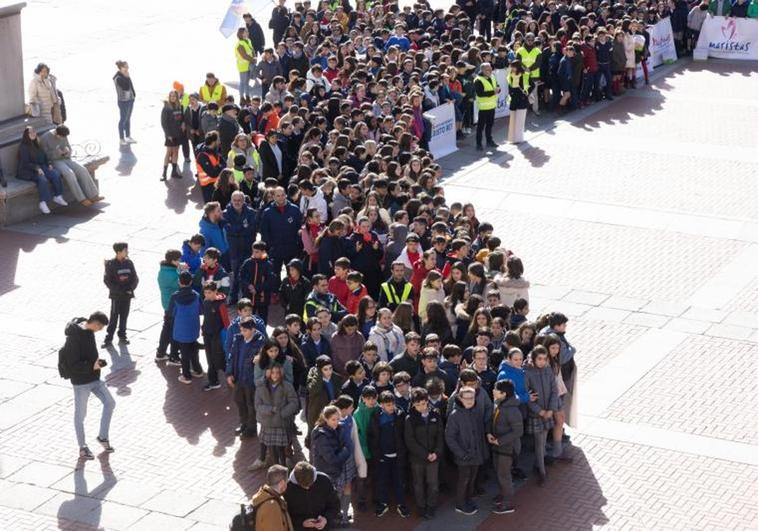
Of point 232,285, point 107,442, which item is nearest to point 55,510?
point 107,442

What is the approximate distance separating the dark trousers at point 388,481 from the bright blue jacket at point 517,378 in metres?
1.38

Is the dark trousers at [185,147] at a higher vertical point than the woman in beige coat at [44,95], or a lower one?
lower

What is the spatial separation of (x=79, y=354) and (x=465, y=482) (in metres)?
4.13

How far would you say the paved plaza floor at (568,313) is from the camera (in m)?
14.7

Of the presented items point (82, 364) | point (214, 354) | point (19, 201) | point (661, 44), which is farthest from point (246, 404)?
point (661, 44)

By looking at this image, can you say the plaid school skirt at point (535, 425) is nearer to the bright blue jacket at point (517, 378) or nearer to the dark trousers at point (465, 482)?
the bright blue jacket at point (517, 378)

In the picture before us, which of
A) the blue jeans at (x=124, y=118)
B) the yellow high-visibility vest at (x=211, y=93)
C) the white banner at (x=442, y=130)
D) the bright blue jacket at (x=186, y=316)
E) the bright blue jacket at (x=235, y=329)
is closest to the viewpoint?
the bright blue jacket at (x=235, y=329)

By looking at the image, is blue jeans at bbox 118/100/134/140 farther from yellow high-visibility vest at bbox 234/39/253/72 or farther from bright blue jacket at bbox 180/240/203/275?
bright blue jacket at bbox 180/240/203/275

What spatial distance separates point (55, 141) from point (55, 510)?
10.7 meters

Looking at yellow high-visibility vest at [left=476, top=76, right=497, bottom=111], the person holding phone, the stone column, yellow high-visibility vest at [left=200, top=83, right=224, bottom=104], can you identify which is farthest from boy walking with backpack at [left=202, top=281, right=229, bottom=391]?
yellow high-visibility vest at [left=476, top=76, right=497, bottom=111]

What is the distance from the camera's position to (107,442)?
1566 centimetres

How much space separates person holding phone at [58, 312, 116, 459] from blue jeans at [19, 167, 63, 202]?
851 cm

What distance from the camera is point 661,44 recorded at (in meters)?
36.7

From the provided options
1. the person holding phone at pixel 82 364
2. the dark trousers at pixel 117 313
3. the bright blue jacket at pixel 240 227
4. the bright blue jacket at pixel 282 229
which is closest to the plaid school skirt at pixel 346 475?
the person holding phone at pixel 82 364
